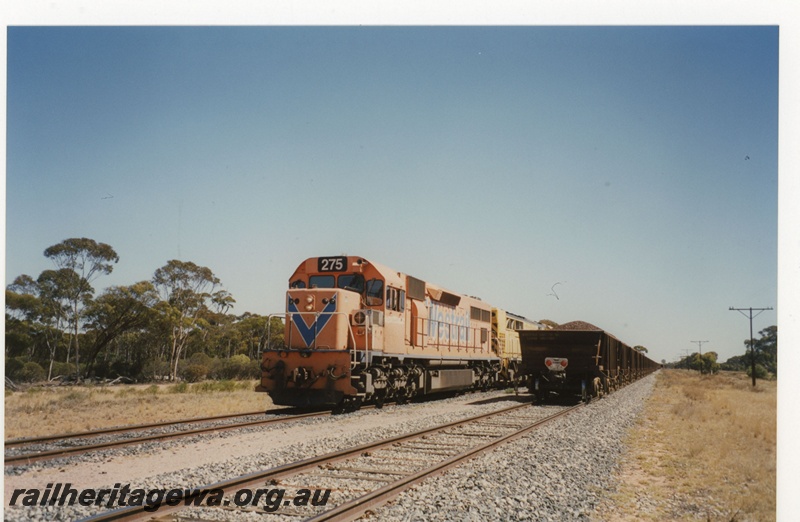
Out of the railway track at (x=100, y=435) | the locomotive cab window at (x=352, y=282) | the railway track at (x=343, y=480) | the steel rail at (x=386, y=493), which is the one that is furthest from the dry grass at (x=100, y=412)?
the steel rail at (x=386, y=493)

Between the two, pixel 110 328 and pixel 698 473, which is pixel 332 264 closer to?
pixel 698 473

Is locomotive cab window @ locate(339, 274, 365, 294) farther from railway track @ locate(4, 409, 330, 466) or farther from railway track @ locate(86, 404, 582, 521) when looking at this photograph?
railway track @ locate(86, 404, 582, 521)

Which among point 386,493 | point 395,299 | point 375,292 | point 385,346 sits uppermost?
point 375,292

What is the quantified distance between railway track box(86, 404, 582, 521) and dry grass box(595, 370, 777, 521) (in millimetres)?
2281

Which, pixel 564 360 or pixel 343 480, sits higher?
pixel 564 360

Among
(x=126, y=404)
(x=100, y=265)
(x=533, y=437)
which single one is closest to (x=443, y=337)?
(x=533, y=437)

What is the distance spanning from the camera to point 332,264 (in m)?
15.4

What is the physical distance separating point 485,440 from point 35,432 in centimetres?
881

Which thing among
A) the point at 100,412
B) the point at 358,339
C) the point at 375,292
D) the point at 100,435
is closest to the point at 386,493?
the point at 100,435

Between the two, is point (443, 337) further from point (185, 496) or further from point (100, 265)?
point (100, 265)

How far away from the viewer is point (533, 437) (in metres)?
10.8

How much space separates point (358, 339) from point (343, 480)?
283 inches

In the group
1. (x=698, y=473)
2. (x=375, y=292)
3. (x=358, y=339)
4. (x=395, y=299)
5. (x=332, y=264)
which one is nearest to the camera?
(x=698, y=473)

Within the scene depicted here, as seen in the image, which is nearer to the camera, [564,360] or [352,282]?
[352,282]
